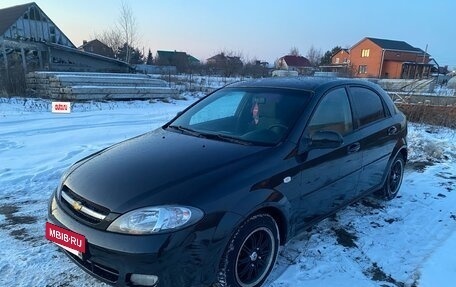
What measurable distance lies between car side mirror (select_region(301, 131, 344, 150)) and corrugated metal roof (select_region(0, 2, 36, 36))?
1539 inches

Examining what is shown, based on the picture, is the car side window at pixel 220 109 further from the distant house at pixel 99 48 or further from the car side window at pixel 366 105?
the distant house at pixel 99 48

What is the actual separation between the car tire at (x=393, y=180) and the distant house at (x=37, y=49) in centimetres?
1466

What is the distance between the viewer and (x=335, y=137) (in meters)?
3.22

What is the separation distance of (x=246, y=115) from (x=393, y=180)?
2.64 meters

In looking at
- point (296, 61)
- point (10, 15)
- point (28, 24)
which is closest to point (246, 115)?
point (28, 24)

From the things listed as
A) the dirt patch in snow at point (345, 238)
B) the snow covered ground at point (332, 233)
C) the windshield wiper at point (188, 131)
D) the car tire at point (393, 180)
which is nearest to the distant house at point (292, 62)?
the snow covered ground at point (332, 233)

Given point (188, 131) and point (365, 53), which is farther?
point (365, 53)

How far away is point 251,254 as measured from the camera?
281 centimetres

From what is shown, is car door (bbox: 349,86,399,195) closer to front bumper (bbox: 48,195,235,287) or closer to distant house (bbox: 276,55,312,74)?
front bumper (bbox: 48,195,235,287)

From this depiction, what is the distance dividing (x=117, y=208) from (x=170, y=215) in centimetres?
36

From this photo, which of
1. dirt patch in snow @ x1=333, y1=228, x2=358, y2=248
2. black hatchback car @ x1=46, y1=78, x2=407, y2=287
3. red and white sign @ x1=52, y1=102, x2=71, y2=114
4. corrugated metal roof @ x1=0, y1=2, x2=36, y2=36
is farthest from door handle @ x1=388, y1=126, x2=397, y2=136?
corrugated metal roof @ x1=0, y1=2, x2=36, y2=36

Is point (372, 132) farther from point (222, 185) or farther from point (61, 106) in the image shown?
point (61, 106)

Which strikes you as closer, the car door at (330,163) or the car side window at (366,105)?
the car door at (330,163)

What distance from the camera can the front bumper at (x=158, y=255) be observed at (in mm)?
2260
